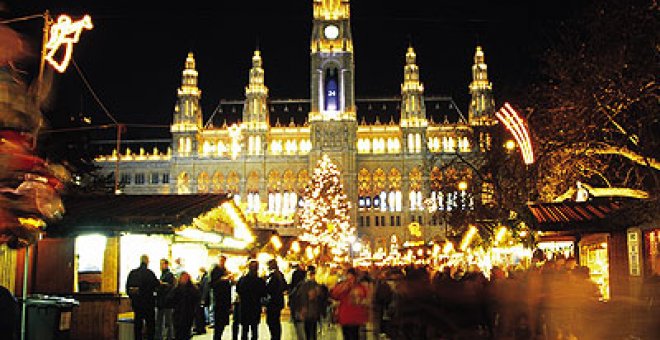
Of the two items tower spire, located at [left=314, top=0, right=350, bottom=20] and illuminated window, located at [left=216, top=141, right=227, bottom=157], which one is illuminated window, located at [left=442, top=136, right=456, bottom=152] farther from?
illuminated window, located at [left=216, top=141, right=227, bottom=157]

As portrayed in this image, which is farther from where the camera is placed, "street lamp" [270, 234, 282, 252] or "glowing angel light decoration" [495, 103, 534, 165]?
"street lamp" [270, 234, 282, 252]

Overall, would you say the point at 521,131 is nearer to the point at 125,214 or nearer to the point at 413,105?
the point at 125,214

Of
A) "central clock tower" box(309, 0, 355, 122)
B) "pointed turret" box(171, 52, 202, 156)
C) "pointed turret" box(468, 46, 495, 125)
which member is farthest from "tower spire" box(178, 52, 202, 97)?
"pointed turret" box(468, 46, 495, 125)

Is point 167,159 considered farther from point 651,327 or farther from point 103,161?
point 651,327

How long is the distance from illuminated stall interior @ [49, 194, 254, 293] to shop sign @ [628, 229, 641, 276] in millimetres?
10329

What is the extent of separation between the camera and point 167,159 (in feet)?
279

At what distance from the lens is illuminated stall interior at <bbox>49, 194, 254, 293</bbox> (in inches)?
535

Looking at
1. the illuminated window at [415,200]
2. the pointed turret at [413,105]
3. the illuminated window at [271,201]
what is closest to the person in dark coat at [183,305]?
the illuminated window at [271,201]

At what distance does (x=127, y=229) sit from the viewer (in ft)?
44.5

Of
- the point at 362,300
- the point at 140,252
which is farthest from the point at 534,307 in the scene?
the point at 140,252

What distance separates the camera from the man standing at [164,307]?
1322 cm

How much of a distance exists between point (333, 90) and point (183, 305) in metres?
67.9

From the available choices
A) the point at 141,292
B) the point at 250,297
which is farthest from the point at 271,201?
the point at 141,292

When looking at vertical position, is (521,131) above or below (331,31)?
below
